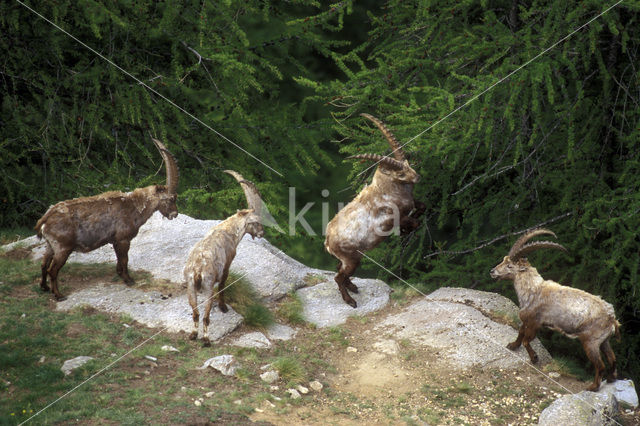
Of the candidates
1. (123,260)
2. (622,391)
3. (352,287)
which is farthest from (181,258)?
(622,391)

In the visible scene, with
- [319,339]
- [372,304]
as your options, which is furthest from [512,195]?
[319,339]

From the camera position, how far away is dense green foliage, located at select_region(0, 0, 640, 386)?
1076cm

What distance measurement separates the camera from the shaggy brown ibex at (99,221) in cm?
888

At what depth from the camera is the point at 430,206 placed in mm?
13273

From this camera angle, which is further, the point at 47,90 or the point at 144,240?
the point at 47,90

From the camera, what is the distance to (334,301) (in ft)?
33.1

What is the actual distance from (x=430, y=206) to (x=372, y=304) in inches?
150

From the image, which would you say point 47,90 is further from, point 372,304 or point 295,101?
point 372,304

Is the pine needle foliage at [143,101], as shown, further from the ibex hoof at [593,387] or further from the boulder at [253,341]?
the ibex hoof at [593,387]

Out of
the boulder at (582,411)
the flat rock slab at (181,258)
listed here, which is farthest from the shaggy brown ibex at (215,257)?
A: the boulder at (582,411)

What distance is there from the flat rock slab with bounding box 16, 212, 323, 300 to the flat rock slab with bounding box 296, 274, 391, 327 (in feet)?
1.08

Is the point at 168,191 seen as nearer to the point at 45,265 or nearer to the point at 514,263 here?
the point at 45,265

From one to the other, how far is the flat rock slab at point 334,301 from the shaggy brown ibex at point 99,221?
7.75ft

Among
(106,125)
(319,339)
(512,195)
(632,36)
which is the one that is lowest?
(319,339)
